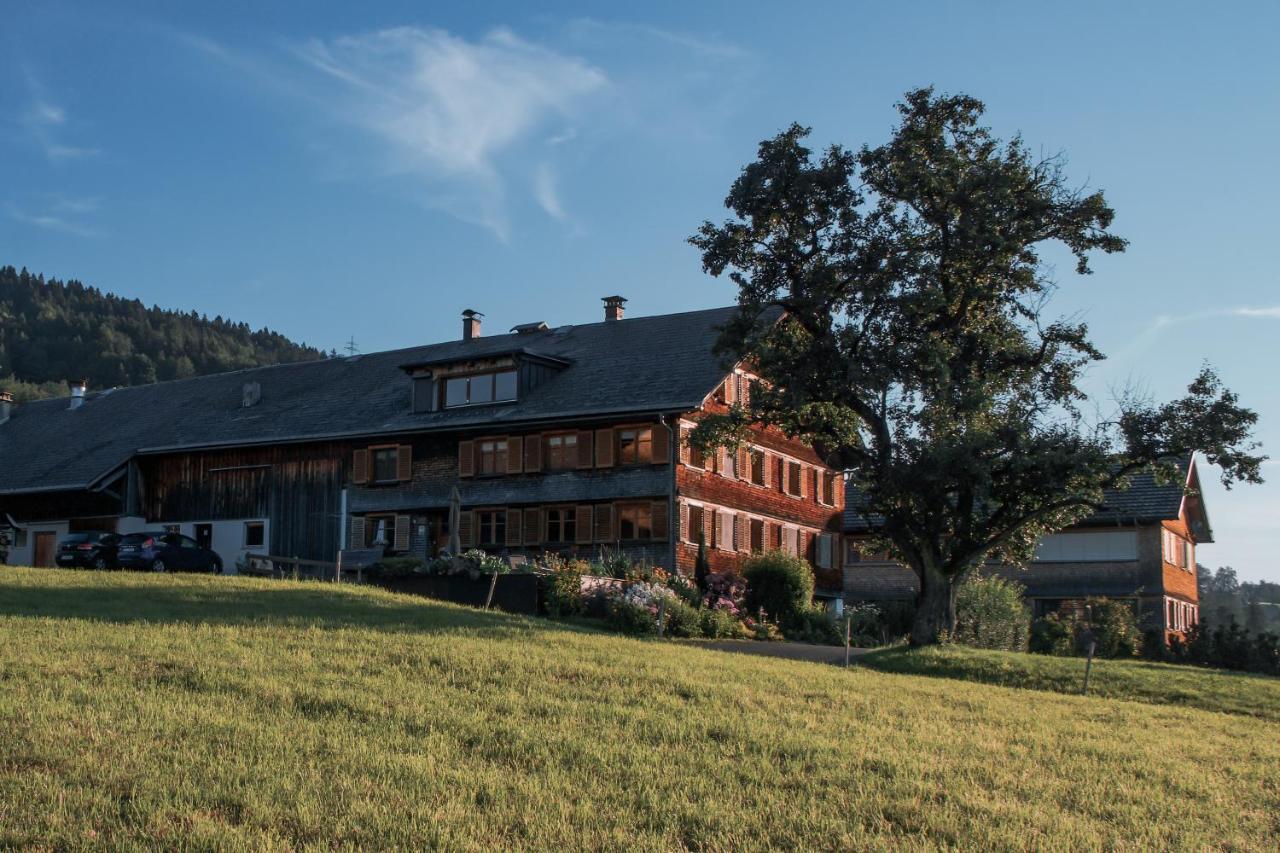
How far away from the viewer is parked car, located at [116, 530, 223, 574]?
41.3 m

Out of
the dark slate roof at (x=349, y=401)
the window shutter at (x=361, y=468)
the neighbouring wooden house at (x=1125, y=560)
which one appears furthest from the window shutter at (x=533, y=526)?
the neighbouring wooden house at (x=1125, y=560)

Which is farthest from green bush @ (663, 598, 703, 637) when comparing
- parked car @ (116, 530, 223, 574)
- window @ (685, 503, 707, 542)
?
parked car @ (116, 530, 223, 574)

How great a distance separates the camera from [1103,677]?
26641 mm

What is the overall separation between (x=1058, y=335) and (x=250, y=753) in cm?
2516

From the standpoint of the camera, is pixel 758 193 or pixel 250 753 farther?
pixel 758 193

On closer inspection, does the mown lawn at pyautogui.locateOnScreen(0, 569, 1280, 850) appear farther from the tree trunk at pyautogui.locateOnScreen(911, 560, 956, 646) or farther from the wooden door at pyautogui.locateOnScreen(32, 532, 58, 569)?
the wooden door at pyautogui.locateOnScreen(32, 532, 58, 569)

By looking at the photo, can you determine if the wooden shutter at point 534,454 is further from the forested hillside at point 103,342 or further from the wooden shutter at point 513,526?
the forested hillside at point 103,342

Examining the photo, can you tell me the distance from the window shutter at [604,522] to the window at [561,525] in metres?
0.89

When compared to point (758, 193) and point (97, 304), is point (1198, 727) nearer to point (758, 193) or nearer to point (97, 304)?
point (758, 193)

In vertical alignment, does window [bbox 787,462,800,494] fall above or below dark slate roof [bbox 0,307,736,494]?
below

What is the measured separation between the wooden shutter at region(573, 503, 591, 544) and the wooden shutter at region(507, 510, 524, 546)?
208 centimetres

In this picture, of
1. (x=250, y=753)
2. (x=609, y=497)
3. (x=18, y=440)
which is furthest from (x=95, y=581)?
(x=18, y=440)

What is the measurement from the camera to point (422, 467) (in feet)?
153

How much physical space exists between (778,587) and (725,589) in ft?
5.21
